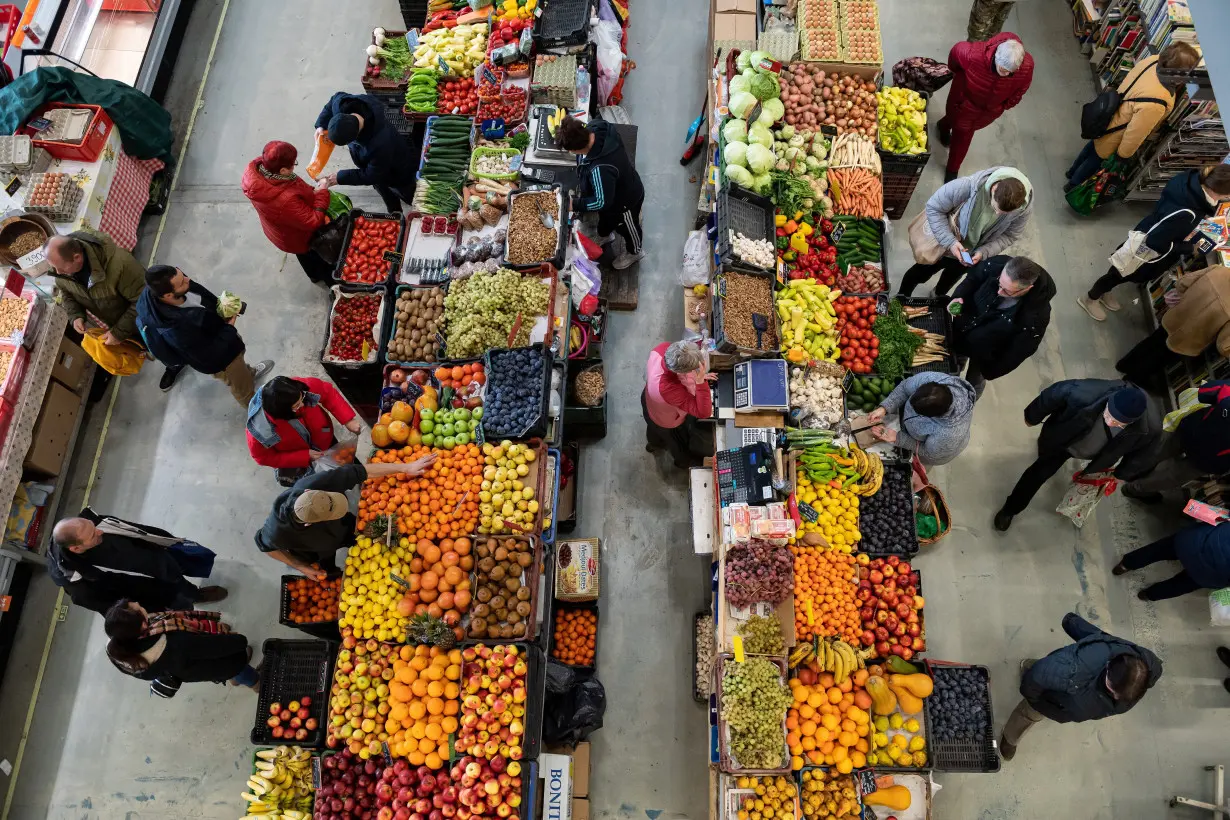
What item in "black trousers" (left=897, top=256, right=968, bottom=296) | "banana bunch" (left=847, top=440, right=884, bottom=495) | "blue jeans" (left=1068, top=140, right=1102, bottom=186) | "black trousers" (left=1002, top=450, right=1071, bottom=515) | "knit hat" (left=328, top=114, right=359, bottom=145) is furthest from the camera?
"blue jeans" (left=1068, top=140, right=1102, bottom=186)

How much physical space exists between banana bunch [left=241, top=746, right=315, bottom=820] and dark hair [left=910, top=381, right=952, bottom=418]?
15.6ft

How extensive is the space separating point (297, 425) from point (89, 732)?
127 inches

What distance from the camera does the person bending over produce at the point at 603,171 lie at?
5848 mm

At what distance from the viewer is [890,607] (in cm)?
499

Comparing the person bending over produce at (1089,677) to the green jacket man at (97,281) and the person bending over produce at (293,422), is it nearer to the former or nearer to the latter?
the person bending over produce at (293,422)

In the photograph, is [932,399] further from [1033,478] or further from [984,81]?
[984,81]

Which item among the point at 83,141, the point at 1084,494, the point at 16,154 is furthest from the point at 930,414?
the point at 16,154

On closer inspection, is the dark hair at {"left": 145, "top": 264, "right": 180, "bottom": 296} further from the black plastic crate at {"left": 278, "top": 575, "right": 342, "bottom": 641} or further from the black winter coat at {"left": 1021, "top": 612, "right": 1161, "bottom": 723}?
the black winter coat at {"left": 1021, "top": 612, "right": 1161, "bottom": 723}

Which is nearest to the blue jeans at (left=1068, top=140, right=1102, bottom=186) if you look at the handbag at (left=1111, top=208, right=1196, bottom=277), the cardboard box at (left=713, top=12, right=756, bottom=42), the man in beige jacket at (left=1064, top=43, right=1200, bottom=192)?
the man in beige jacket at (left=1064, top=43, right=1200, bottom=192)

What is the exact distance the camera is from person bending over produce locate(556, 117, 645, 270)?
5.85 meters

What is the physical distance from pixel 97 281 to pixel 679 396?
477 cm

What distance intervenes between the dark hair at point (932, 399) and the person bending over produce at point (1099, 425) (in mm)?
886

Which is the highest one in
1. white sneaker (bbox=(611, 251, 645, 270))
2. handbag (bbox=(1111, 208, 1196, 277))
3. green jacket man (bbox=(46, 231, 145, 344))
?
white sneaker (bbox=(611, 251, 645, 270))

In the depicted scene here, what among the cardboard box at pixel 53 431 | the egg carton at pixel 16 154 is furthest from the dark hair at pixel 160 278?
the egg carton at pixel 16 154
